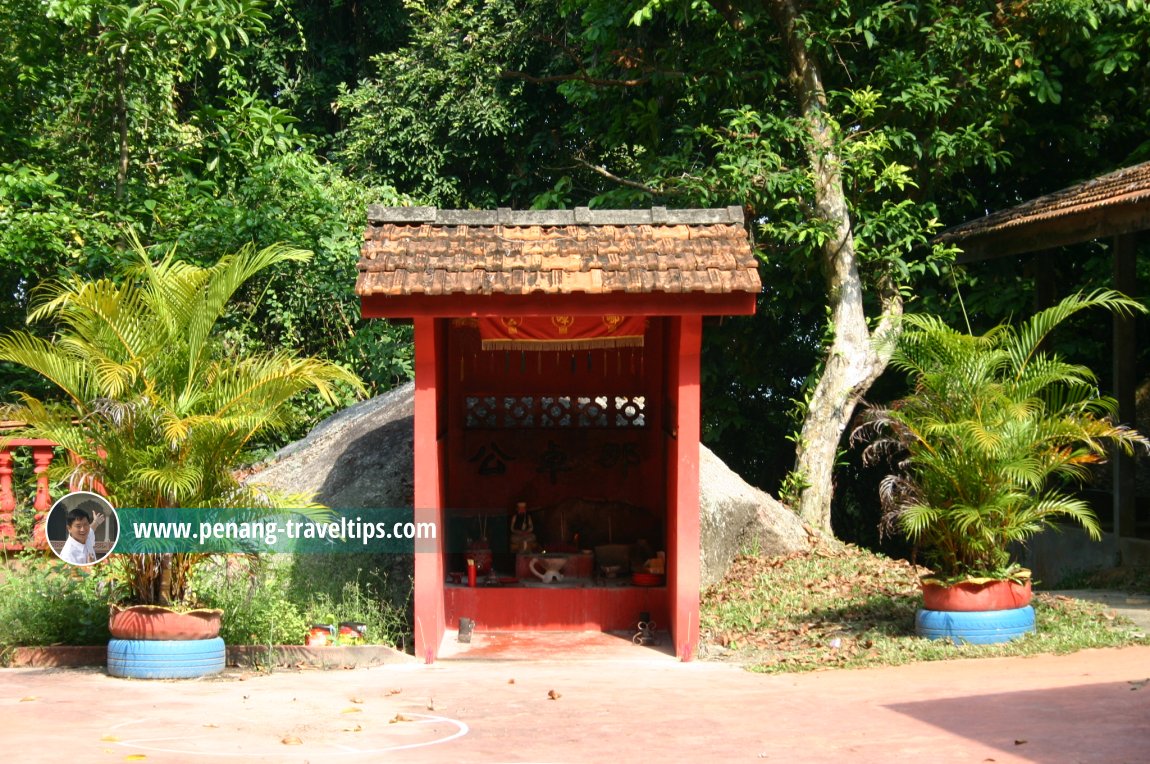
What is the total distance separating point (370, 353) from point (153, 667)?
7348 millimetres

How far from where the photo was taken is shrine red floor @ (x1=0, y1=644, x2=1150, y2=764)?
6.14 m

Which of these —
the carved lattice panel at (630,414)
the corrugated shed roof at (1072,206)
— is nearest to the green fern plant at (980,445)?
the corrugated shed roof at (1072,206)

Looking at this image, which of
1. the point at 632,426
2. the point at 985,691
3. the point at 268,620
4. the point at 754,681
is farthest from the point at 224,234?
the point at 985,691

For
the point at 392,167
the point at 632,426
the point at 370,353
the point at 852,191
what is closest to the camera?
the point at 632,426

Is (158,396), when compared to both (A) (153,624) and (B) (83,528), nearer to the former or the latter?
(B) (83,528)

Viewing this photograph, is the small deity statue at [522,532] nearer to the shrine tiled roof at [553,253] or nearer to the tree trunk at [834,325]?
the shrine tiled roof at [553,253]

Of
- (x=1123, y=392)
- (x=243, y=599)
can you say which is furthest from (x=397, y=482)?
(x=1123, y=392)

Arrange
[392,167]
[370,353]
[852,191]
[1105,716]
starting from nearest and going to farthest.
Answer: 1. [1105,716]
2. [852,191]
3. [370,353]
4. [392,167]

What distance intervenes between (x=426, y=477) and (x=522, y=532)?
197 cm

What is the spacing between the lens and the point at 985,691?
7363 millimetres

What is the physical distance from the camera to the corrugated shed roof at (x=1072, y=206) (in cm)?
1141

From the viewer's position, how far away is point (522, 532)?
11016mm

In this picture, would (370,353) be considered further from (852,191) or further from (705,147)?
(852,191)

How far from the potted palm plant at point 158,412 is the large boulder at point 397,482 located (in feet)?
9.27
